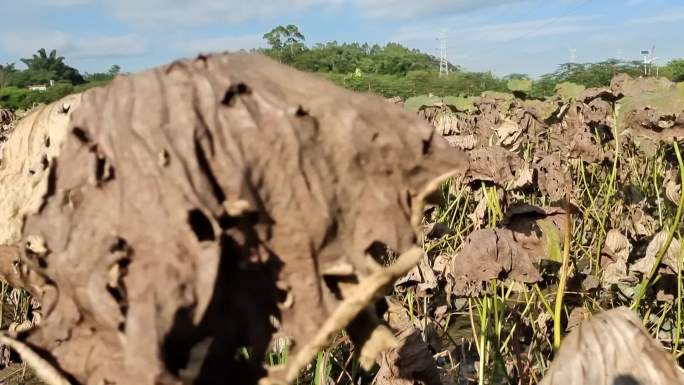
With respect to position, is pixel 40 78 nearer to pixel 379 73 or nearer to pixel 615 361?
pixel 379 73

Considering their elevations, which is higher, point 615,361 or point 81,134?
point 81,134

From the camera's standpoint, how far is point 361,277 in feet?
2.72

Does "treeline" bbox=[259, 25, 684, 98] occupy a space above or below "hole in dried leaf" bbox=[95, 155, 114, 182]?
below

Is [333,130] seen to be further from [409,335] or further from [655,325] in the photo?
[655,325]

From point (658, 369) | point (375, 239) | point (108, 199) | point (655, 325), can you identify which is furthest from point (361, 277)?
point (655, 325)

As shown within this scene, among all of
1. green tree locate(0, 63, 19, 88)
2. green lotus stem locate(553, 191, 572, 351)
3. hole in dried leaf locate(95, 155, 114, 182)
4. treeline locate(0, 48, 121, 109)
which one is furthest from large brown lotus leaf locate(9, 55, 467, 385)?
green tree locate(0, 63, 19, 88)

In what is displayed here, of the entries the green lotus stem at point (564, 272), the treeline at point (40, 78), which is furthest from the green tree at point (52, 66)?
the green lotus stem at point (564, 272)

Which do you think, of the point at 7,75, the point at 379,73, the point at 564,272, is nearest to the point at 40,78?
the point at 7,75

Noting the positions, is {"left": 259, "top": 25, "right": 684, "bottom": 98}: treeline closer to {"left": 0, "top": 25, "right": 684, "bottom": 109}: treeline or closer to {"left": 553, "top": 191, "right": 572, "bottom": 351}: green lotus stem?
{"left": 0, "top": 25, "right": 684, "bottom": 109}: treeline

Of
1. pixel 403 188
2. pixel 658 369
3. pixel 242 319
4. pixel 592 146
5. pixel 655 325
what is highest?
pixel 403 188

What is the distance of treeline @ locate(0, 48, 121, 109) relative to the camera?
992 inches

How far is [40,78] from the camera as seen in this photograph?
4678cm

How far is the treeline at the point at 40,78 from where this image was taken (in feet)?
82.7

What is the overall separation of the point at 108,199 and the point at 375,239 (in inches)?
10.6
